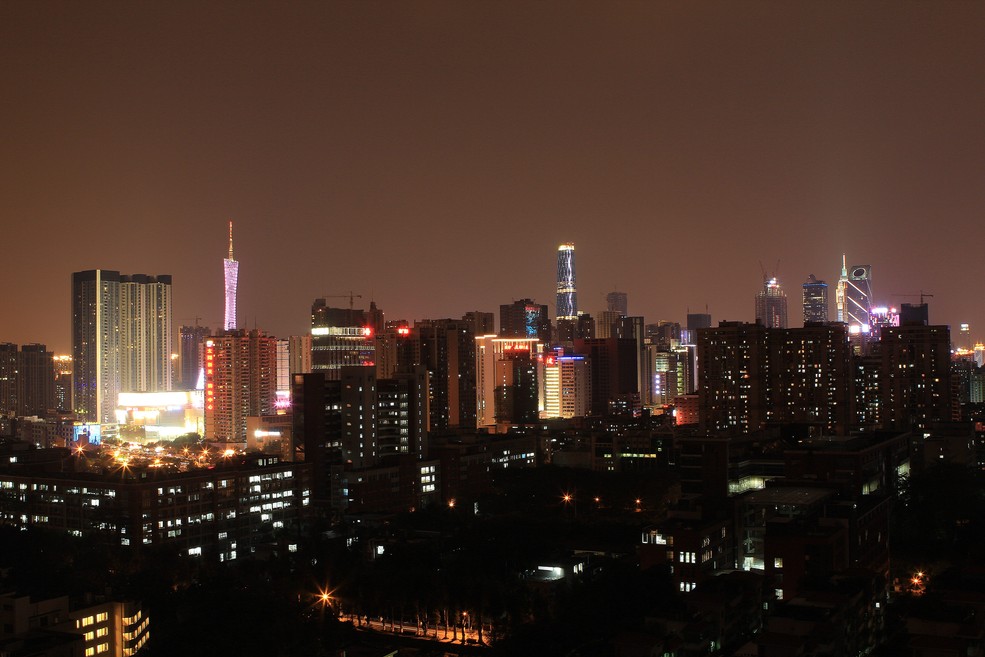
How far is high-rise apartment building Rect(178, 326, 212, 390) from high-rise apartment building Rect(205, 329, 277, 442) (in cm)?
2095

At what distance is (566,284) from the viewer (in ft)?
211

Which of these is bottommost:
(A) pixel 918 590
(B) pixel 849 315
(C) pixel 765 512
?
(A) pixel 918 590

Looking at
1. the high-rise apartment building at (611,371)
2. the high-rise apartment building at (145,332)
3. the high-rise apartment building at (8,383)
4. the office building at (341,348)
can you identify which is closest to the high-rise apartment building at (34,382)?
the high-rise apartment building at (8,383)

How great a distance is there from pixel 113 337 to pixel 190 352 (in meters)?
12.4

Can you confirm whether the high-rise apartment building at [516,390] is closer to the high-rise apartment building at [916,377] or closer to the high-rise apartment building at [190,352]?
the high-rise apartment building at [916,377]

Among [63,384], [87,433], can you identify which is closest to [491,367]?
[87,433]

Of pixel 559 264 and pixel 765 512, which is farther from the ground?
pixel 559 264

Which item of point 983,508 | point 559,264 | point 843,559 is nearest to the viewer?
point 843,559

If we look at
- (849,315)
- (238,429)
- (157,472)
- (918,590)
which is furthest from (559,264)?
(918,590)

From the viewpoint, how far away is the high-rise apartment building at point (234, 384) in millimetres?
40062

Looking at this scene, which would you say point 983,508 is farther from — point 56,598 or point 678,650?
point 56,598

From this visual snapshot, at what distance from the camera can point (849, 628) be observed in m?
10.6

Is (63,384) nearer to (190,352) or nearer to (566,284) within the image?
(190,352)

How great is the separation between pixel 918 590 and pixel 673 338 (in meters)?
52.2
